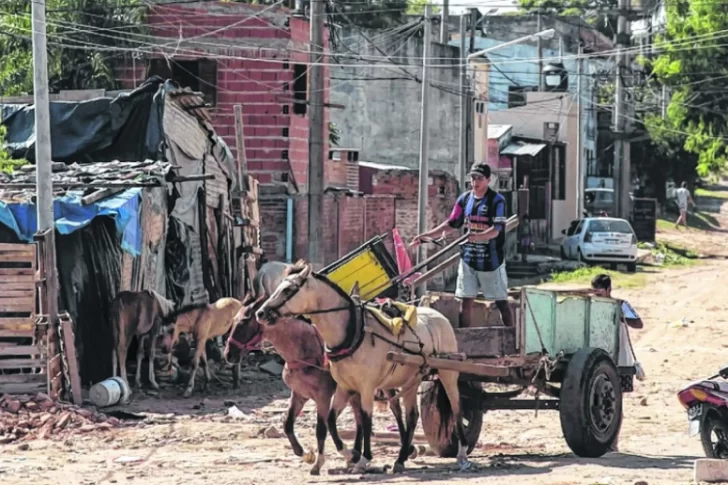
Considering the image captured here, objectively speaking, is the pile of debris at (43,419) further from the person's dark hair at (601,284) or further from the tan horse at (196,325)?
the person's dark hair at (601,284)

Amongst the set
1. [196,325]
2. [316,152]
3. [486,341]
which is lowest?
[196,325]

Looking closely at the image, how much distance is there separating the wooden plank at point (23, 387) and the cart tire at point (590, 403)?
280 inches

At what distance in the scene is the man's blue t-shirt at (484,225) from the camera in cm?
1289

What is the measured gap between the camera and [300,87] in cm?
3419

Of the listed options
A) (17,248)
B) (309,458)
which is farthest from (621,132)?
(309,458)

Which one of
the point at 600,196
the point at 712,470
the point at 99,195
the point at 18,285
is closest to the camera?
the point at 712,470

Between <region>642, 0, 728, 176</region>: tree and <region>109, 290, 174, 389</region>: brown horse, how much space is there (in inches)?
1046

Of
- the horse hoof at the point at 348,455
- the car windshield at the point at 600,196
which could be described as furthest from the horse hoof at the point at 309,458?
the car windshield at the point at 600,196

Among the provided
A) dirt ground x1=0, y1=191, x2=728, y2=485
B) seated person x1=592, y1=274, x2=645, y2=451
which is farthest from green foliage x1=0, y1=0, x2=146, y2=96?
seated person x1=592, y1=274, x2=645, y2=451

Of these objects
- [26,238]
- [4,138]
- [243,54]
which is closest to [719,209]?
→ [243,54]

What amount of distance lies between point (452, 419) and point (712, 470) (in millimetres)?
2580

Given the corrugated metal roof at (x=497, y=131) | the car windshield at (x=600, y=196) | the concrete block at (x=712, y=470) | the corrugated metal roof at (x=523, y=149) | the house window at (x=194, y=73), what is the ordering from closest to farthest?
the concrete block at (x=712, y=470)
the house window at (x=194, y=73)
the corrugated metal roof at (x=497, y=131)
the corrugated metal roof at (x=523, y=149)
the car windshield at (x=600, y=196)

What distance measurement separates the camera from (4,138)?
2425 cm

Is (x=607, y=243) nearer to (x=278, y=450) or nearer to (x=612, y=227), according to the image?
(x=612, y=227)
